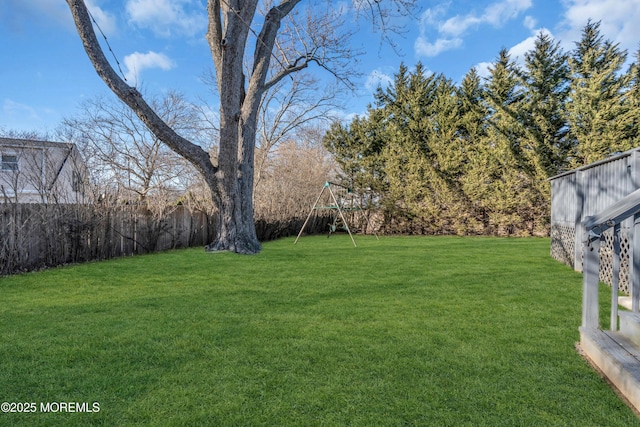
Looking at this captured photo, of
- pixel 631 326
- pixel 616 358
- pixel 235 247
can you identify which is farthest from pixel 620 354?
pixel 235 247

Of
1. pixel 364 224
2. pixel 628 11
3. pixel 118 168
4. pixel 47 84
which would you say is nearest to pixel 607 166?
pixel 628 11

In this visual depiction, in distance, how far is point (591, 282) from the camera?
2391 mm

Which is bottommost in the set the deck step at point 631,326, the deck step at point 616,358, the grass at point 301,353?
the grass at point 301,353

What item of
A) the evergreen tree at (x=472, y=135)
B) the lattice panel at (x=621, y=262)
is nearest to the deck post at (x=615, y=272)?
the lattice panel at (x=621, y=262)

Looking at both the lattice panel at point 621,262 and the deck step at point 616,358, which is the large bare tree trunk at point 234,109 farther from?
the deck step at point 616,358

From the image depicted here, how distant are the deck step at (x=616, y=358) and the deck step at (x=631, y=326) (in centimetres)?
2

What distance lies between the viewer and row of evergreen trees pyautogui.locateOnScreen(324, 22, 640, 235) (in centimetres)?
1067

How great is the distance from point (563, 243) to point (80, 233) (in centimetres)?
849

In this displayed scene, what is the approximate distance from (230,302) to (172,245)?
18.6ft

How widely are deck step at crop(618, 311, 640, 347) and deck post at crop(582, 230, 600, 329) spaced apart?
14cm

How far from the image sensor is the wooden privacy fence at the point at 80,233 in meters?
5.17

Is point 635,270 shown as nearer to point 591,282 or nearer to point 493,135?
point 591,282

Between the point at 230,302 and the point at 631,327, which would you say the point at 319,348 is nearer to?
the point at 230,302

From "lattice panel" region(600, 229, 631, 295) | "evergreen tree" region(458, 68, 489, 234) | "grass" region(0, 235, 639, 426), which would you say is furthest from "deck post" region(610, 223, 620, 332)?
"evergreen tree" region(458, 68, 489, 234)
